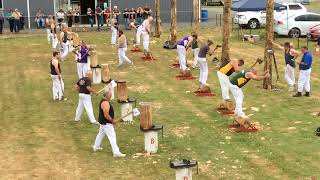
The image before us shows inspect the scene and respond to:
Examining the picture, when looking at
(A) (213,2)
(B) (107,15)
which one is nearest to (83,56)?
(B) (107,15)

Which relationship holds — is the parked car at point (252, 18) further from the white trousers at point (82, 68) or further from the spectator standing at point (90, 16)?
Answer: the white trousers at point (82, 68)

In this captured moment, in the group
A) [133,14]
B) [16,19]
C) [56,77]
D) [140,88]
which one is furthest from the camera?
[133,14]

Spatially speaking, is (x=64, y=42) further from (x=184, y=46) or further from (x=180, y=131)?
(x=180, y=131)

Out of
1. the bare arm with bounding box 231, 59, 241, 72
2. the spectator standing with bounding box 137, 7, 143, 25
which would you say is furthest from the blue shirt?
the spectator standing with bounding box 137, 7, 143, 25

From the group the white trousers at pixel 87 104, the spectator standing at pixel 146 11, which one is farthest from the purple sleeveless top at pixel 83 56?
the spectator standing at pixel 146 11

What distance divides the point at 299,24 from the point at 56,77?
2100cm

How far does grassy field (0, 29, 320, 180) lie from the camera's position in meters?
14.2

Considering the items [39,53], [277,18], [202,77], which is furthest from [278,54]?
[39,53]

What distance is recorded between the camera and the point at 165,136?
16938 mm

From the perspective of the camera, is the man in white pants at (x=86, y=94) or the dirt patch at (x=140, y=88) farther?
the dirt patch at (x=140, y=88)

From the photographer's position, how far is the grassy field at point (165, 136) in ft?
46.6

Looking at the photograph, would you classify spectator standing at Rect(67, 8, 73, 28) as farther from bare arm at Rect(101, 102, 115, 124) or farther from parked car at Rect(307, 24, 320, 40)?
bare arm at Rect(101, 102, 115, 124)

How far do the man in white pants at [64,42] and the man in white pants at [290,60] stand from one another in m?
11.2

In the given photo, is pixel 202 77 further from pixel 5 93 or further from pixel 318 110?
pixel 5 93
